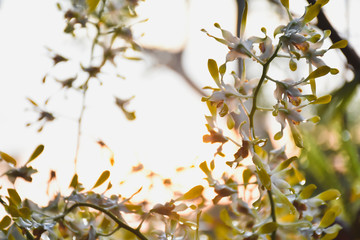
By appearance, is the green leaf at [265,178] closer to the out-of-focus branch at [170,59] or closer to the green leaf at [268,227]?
the green leaf at [268,227]

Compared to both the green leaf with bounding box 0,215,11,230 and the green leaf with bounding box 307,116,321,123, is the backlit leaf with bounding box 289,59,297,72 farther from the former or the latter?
the green leaf with bounding box 0,215,11,230

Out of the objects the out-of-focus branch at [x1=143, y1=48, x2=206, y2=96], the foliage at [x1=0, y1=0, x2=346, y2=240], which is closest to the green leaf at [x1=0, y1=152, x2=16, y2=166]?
the foliage at [x1=0, y1=0, x2=346, y2=240]

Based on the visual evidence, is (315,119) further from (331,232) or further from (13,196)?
(13,196)

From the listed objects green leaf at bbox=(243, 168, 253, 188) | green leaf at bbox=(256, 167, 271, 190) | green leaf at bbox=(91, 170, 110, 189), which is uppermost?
green leaf at bbox=(256, 167, 271, 190)

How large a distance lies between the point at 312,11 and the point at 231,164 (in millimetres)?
A: 89

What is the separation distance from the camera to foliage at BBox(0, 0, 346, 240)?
214 mm

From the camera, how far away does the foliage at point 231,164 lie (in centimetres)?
21

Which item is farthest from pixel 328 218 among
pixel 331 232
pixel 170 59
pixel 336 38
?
pixel 170 59

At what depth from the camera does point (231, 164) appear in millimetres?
217

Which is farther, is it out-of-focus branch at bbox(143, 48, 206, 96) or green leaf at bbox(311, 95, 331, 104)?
out-of-focus branch at bbox(143, 48, 206, 96)

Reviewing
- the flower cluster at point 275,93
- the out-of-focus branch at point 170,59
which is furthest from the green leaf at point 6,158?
the out-of-focus branch at point 170,59

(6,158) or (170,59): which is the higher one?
(6,158)

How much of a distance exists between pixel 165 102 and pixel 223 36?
2.21ft

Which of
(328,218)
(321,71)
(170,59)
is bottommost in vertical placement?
(170,59)
